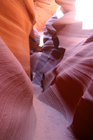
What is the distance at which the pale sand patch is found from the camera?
1583 mm

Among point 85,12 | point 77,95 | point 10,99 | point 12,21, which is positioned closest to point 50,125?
point 77,95

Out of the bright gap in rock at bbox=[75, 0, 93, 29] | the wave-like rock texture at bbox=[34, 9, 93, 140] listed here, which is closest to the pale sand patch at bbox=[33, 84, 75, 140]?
the wave-like rock texture at bbox=[34, 9, 93, 140]

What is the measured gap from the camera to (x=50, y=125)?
73.7 inches

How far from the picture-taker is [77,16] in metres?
4.30

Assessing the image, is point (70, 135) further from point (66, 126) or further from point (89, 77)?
point (89, 77)

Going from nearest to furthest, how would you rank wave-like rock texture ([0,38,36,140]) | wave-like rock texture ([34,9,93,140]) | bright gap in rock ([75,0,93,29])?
1. wave-like rock texture ([0,38,36,140])
2. wave-like rock texture ([34,9,93,140])
3. bright gap in rock ([75,0,93,29])

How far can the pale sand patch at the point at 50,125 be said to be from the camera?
5.20 ft

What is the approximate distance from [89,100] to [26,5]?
2994 mm

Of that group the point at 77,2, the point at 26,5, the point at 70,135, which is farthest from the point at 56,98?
the point at 77,2

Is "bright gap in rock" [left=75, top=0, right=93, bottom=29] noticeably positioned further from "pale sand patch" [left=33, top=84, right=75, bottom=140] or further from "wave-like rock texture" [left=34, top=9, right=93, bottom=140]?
"pale sand patch" [left=33, top=84, right=75, bottom=140]

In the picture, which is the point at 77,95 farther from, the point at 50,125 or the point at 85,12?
the point at 85,12

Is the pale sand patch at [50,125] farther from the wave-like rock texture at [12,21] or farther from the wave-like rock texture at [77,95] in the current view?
the wave-like rock texture at [12,21]

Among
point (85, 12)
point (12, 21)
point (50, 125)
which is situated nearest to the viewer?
point (50, 125)

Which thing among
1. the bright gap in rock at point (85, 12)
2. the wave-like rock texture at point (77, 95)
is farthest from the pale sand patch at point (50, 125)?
the bright gap in rock at point (85, 12)
